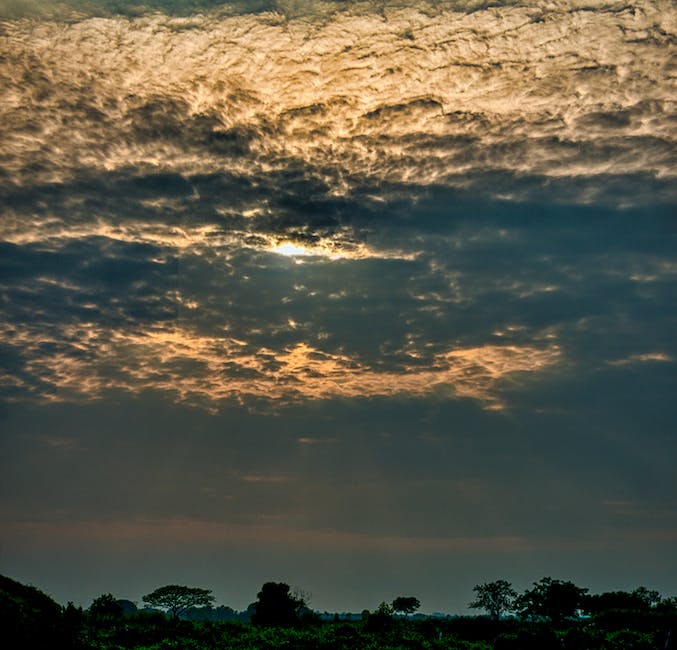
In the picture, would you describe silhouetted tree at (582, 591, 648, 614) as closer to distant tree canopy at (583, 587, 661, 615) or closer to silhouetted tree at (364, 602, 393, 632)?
distant tree canopy at (583, 587, 661, 615)

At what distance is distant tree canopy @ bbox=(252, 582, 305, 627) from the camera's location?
271 ft

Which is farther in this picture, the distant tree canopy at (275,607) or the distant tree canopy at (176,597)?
the distant tree canopy at (176,597)

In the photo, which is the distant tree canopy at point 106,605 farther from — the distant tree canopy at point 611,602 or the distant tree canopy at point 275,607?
the distant tree canopy at point 611,602

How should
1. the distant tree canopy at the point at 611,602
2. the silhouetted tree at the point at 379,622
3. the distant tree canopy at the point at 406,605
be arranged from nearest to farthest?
the silhouetted tree at the point at 379,622 → the distant tree canopy at the point at 611,602 → the distant tree canopy at the point at 406,605

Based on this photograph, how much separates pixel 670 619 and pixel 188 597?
12649 cm

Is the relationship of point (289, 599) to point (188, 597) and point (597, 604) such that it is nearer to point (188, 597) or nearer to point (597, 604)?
point (597, 604)

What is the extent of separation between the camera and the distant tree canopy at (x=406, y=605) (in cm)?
15212

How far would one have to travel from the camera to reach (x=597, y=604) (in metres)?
100

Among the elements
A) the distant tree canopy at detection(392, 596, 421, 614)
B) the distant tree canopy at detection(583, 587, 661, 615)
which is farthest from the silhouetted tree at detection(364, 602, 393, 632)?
the distant tree canopy at detection(392, 596, 421, 614)

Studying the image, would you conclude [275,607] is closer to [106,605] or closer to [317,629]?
[317,629]

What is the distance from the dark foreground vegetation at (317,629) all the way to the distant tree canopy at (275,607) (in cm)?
12

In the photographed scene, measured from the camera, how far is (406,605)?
15225 centimetres

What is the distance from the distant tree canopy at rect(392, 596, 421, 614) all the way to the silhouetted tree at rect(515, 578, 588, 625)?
42.3 metres

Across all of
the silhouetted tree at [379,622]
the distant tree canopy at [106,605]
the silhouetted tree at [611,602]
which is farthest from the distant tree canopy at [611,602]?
the distant tree canopy at [106,605]
